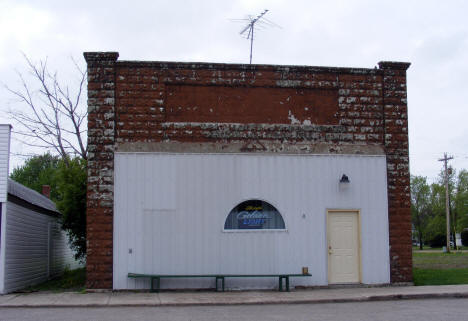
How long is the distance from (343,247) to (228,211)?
327 cm

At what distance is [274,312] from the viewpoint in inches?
443

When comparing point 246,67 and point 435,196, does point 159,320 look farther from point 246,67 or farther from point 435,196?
point 435,196

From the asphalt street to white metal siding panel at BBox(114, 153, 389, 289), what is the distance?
2389mm

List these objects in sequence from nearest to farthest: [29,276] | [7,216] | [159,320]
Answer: [159,320] → [7,216] → [29,276]

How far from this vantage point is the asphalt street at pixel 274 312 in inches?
409

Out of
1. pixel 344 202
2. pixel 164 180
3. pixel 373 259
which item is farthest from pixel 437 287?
pixel 164 180

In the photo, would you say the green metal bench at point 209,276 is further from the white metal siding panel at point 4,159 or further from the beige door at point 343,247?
the white metal siding panel at point 4,159

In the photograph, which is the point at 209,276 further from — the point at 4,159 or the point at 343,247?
the point at 4,159

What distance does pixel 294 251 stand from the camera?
1484 cm

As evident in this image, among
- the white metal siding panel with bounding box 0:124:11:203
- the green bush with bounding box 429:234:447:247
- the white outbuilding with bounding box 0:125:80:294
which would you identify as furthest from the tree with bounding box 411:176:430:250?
the white metal siding panel with bounding box 0:124:11:203

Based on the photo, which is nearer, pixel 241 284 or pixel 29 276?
pixel 241 284

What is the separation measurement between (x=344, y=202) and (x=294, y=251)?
192cm

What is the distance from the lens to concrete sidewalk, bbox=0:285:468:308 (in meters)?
12.4

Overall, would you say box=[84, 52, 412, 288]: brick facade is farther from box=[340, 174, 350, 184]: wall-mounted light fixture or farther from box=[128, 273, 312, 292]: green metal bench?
box=[128, 273, 312, 292]: green metal bench
